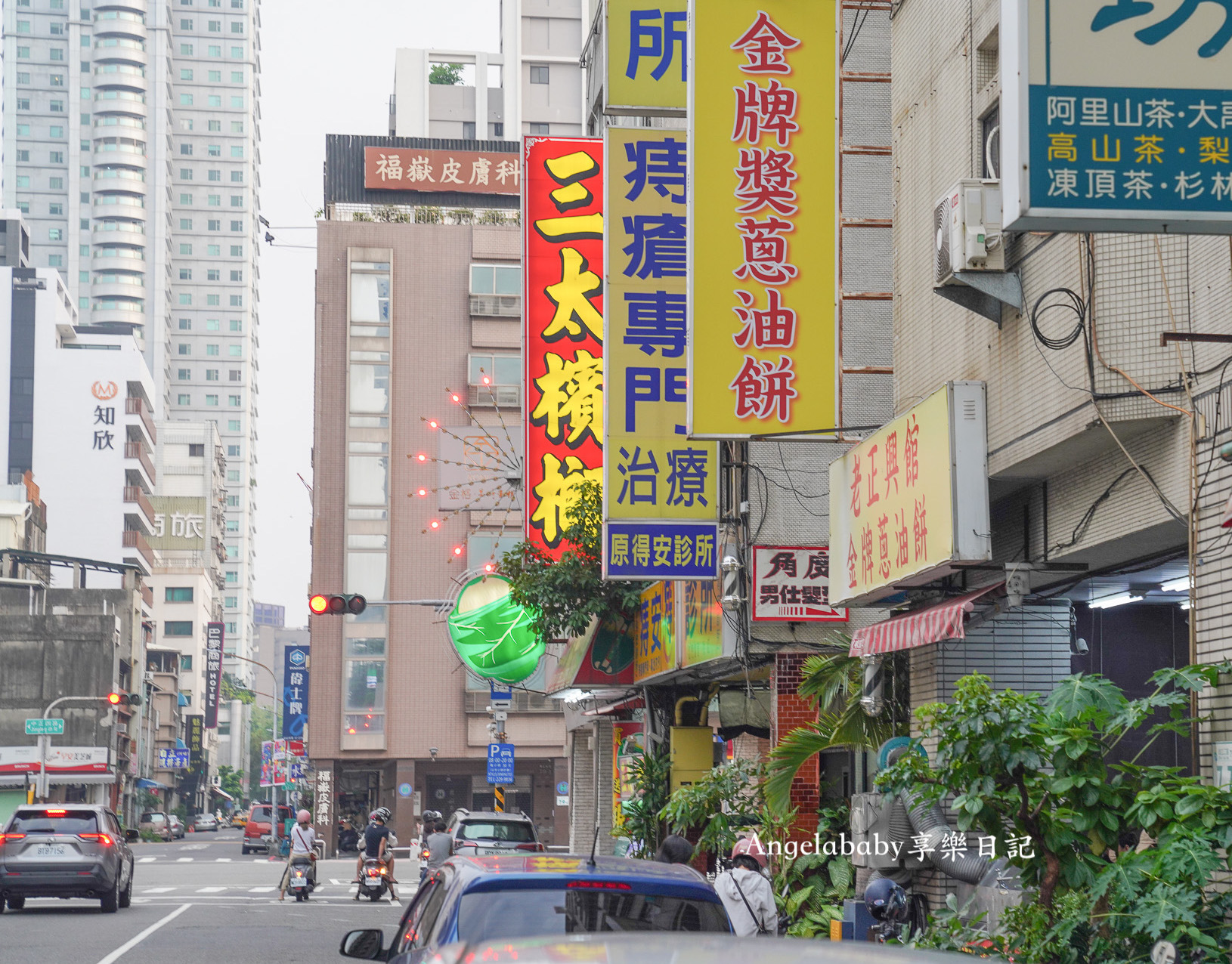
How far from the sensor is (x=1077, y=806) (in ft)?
27.2

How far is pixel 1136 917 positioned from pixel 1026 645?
535cm

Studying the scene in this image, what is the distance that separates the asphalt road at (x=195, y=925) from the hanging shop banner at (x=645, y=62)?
377 inches

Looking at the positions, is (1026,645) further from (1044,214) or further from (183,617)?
(183,617)

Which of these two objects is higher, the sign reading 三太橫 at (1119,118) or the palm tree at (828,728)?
the sign reading 三太橫 at (1119,118)

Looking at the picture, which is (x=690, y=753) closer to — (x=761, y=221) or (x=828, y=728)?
(x=828, y=728)

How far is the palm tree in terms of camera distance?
574 inches

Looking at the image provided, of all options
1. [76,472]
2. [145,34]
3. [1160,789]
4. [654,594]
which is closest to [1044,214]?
[1160,789]

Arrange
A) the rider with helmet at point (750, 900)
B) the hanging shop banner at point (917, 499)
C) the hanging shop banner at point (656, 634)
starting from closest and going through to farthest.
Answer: the hanging shop banner at point (917, 499) < the rider with helmet at point (750, 900) < the hanging shop banner at point (656, 634)

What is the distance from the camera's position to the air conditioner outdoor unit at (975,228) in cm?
1016

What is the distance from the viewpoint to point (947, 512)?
10648 millimetres

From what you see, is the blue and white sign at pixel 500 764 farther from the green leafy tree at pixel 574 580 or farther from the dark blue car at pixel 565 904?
the dark blue car at pixel 565 904

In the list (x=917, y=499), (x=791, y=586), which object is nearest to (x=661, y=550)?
(x=791, y=586)

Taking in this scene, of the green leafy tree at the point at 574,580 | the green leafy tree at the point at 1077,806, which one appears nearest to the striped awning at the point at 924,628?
the green leafy tree at the point at 1077,806

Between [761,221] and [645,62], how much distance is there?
14.2 ft
